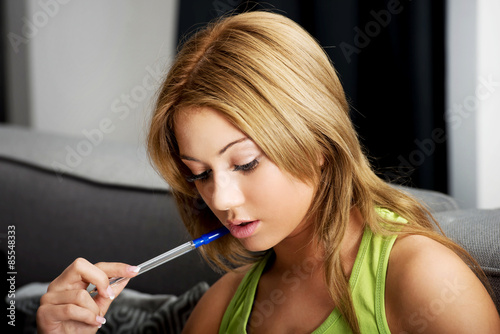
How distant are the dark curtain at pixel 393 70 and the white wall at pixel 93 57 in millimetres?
1145

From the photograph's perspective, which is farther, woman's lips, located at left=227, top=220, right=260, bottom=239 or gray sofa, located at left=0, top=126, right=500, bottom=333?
gray sofa, located at left=0, top=126, right=500, bottom=333

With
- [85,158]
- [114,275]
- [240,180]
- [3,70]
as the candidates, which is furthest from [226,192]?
[3,70]

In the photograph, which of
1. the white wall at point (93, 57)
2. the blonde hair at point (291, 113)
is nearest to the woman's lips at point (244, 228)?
the blonde hair at point (291, 113)

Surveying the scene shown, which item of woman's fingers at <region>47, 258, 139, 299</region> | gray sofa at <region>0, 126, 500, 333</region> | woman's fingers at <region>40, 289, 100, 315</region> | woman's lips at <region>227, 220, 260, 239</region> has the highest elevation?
woman's lips at <region>227, 220, 260, 239</region>

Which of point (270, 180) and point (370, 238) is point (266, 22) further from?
point (370, 238)

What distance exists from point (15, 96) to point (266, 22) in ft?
8.87

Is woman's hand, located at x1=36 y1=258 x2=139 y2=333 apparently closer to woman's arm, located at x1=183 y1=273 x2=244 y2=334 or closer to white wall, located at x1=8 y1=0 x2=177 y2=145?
woman's arm, located at x1=183 y1=273 x2=244 y2=334

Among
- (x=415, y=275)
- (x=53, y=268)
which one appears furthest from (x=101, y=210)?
(x=415, y=275)

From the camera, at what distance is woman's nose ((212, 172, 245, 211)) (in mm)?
874

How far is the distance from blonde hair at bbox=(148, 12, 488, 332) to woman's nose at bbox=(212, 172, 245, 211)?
0.23ft

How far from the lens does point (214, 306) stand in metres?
1.16

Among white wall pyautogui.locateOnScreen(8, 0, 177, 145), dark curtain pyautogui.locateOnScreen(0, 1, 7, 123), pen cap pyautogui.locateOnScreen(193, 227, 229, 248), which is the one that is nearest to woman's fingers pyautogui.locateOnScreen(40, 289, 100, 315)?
pen cap pyautogui.locateOnScreen(193, 227, 229, 248)

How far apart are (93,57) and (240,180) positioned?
232cm

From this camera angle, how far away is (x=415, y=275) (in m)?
0.82
